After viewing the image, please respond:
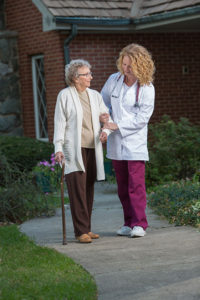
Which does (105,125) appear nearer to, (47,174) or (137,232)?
(137,232)

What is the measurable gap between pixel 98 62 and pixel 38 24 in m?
1.54

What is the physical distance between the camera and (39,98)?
1386 cm

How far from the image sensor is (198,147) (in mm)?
10688

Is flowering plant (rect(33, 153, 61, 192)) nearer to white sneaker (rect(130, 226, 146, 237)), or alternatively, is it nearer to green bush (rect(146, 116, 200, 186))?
green bush (rect(146, 116, 200, 186))

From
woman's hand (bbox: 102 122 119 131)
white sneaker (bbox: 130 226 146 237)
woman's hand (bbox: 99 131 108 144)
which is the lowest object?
white sneaker (bbox: 130 226 146 237)

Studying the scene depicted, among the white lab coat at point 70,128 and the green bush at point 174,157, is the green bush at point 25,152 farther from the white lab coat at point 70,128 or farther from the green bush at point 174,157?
the white lab coat at point 70,128

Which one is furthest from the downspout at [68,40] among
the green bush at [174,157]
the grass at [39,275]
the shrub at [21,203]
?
the grass at [39,275]

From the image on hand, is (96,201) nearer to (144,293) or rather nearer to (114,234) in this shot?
(114,234)

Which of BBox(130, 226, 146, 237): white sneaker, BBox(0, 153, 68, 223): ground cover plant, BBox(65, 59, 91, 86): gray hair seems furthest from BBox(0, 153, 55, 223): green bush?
BBox(65, 59, 91, 86): gray hair

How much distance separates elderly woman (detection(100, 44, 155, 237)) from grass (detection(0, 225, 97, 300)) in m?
1.15

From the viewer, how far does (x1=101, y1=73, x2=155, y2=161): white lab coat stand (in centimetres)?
659

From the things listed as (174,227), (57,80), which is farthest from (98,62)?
(174,227)

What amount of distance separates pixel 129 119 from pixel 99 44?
6.29m

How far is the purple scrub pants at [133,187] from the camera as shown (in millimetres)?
A: 6672
